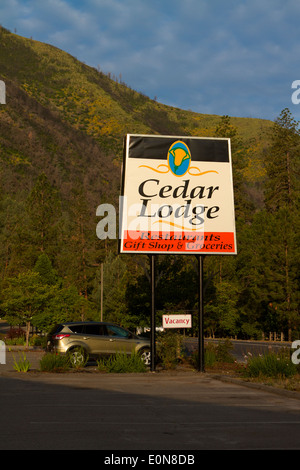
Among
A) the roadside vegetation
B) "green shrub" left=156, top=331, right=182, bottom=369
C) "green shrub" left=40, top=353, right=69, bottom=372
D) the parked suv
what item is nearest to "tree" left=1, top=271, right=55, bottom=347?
the roadside vegetation

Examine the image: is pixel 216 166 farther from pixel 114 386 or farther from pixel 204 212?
pixel 114 386

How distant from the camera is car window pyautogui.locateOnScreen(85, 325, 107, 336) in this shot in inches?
917

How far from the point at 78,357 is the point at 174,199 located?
6498 millimetres

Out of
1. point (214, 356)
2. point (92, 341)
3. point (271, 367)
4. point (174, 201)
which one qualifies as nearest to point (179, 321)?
point (214, 356)

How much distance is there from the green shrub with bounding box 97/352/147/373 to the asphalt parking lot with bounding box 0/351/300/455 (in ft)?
7.92

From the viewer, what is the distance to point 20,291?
149 feet

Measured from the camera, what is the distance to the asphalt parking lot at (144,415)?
334 inches

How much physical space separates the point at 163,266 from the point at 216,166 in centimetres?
1535

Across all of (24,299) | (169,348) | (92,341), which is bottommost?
(169,348)

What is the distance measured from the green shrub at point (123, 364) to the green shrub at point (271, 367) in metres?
3.73

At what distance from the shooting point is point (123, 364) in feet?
66.9

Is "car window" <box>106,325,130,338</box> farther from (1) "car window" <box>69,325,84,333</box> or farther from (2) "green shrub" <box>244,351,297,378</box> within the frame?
(2) "green shrub" <box>244,351,297,378</box>

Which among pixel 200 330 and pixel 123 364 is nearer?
pixel 123 364

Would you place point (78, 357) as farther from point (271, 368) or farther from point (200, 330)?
point (271, 368)
